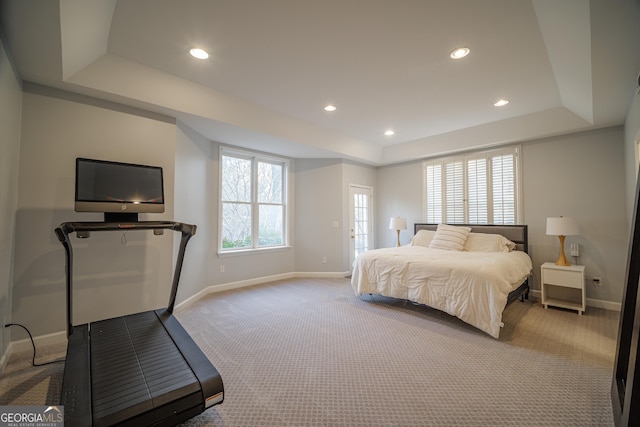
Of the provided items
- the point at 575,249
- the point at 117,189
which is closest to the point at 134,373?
the point at 117,189

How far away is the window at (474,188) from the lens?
455 centimetres

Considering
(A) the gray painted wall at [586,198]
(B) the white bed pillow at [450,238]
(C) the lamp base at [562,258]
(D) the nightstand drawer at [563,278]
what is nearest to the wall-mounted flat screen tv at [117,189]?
(B) the white bed pillow at [450,238]

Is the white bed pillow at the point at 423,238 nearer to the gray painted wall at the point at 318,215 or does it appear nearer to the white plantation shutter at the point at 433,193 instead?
the white plantation shutter at the point at 433,193

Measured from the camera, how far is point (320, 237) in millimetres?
5527

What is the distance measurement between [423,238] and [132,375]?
4.59 meters

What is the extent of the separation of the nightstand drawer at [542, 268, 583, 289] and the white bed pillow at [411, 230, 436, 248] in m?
1.70

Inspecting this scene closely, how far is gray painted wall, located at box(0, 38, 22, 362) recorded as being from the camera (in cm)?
205

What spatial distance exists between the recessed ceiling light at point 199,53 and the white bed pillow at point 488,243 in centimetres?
448

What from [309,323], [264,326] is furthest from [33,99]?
[309,323]

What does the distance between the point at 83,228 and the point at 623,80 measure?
16.0 ft

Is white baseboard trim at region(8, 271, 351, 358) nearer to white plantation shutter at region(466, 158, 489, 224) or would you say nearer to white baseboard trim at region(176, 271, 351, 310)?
white baseboard trim at region(176, 271, 351, 310)

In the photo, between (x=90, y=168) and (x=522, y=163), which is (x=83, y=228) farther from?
(x=522, y=163)

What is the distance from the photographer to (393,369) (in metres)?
2.20

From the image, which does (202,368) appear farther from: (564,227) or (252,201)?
(564,227)
